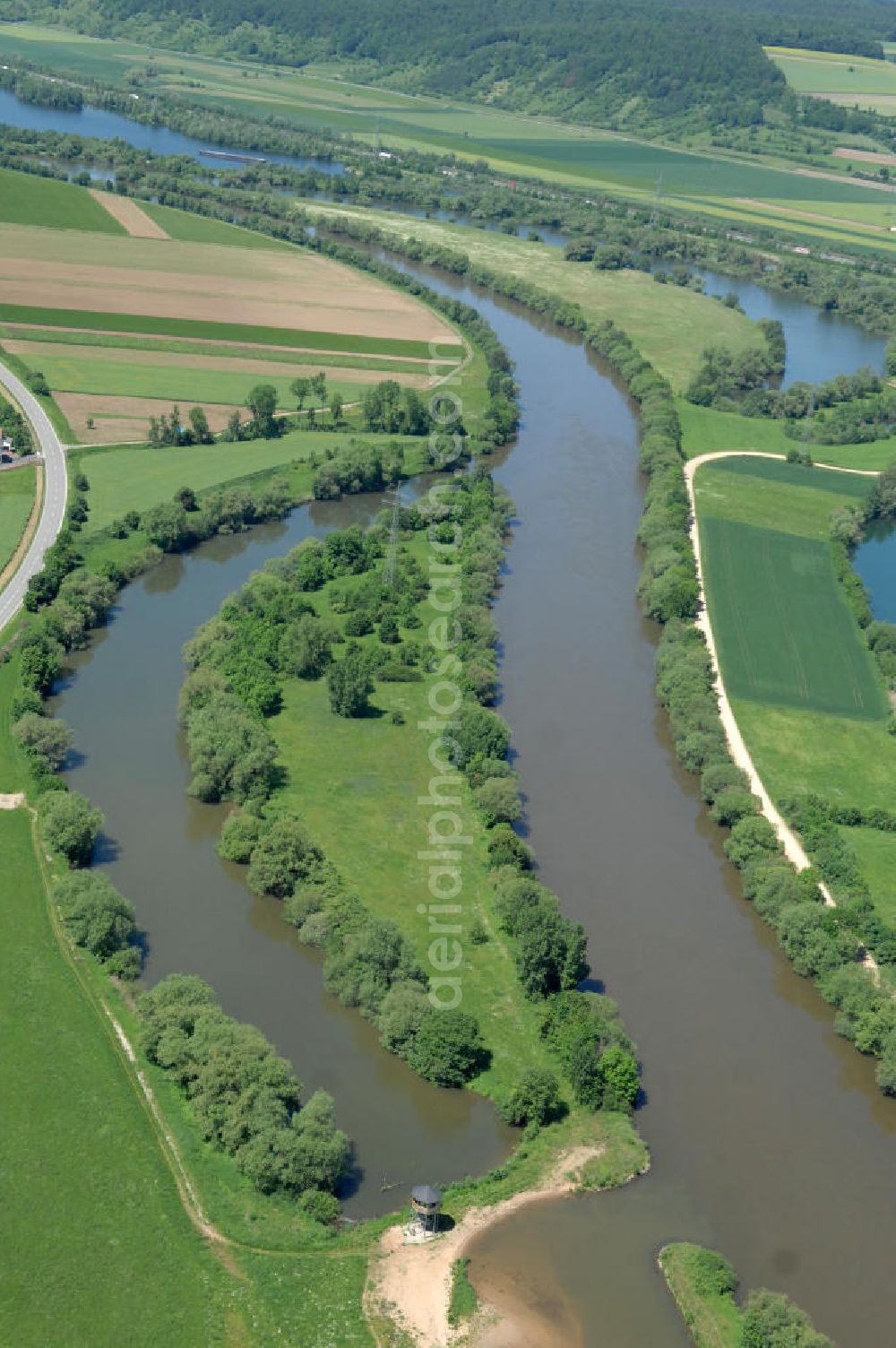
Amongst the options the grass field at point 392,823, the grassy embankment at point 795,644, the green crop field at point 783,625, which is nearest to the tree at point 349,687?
the grass field at point 392,823

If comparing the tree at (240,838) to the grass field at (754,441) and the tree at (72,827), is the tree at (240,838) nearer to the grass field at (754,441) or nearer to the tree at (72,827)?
the tree at (72,827)

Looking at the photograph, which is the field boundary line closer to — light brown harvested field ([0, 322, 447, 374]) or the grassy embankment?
the grassy embankment

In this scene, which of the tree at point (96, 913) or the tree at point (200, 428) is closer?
the tree at point (96, 913)

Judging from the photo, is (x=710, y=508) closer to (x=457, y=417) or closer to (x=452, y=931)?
(x=457, y=417)

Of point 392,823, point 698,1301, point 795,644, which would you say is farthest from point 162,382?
point 698,1301

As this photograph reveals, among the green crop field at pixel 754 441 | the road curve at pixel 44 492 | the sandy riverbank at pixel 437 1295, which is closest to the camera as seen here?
the sandy riverbank at pixel 437 1295

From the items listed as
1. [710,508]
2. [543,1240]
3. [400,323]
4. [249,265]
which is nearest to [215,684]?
[543,1240]

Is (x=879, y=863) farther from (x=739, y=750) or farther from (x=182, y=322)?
(x=182, y=322)

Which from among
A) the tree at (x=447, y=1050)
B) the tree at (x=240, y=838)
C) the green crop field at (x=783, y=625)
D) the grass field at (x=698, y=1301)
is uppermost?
the green crop field at (x=783, y=625)
